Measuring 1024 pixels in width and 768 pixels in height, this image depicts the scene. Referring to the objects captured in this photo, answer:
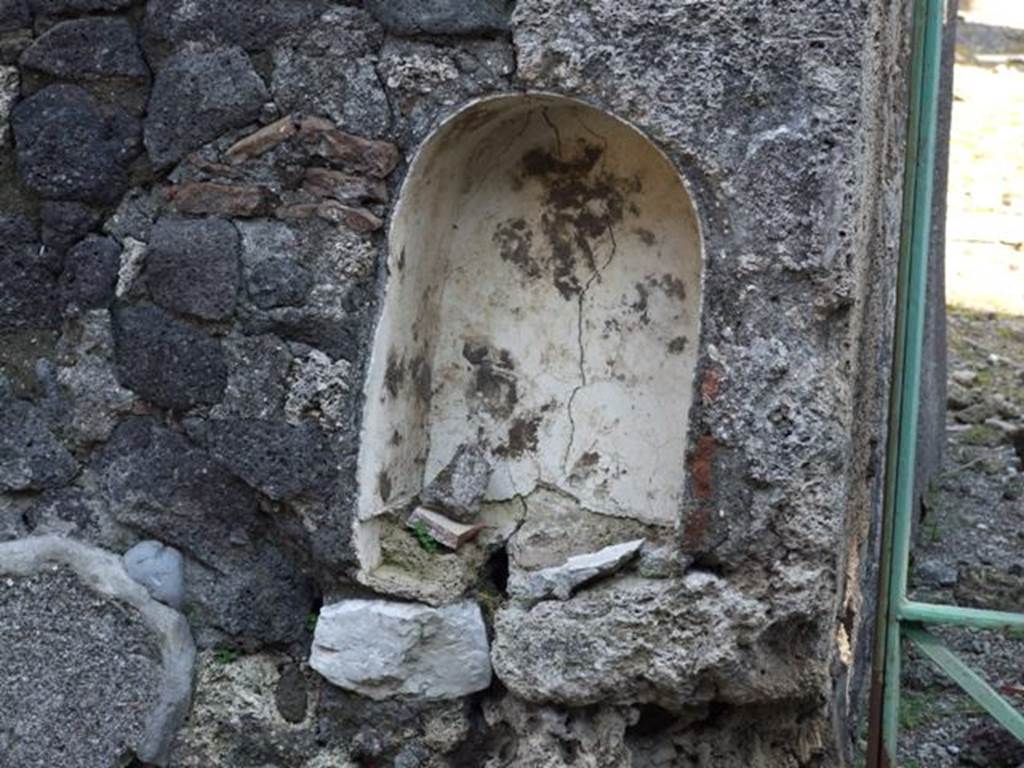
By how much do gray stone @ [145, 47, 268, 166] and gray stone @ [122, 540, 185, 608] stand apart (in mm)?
729

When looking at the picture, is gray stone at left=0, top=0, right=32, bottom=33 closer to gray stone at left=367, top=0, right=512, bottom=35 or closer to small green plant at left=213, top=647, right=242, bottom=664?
gray stone at left=367, top=0, right=512, bottom=35

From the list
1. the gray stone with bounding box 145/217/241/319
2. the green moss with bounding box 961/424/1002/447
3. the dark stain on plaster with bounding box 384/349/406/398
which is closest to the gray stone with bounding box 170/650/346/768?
the dark stain on plaster with bounding box 384/349/406/398

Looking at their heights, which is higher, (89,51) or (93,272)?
(89,51)

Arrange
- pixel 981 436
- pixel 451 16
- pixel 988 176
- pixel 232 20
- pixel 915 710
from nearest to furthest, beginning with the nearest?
pixel 451 16
pixel 232 20
pixel 915 710
pixel 981 436
pixel 988 176

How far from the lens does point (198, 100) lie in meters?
2.96

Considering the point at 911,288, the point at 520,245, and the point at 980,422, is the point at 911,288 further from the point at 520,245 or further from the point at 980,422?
the point at 980,422

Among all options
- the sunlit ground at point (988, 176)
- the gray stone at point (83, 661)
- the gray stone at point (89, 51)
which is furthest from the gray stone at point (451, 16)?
the sunlit ground at point (988, 176)

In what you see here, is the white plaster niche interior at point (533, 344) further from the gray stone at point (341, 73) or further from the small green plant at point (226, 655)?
the small green plant at point (226, 655)

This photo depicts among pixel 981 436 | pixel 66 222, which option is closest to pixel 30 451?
pixel 66 222

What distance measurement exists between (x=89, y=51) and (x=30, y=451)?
2.53ft

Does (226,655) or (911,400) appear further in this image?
(226,655)

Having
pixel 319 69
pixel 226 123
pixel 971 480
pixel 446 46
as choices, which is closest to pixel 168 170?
pixel 226 123

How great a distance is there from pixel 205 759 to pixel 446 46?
1.41m

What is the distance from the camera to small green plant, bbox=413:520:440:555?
3.05 meters
